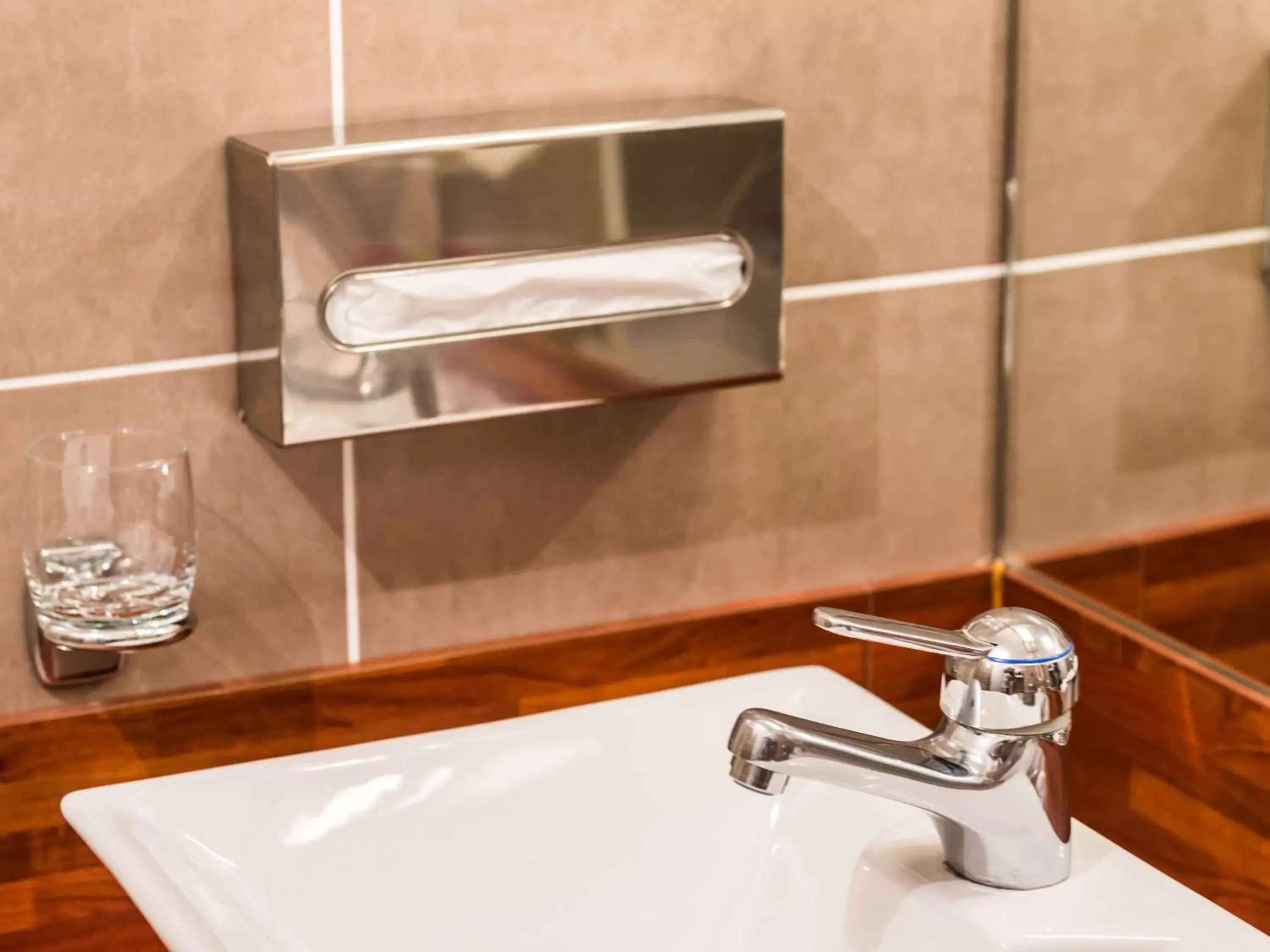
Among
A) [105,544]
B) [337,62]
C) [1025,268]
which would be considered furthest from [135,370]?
[1025,268]

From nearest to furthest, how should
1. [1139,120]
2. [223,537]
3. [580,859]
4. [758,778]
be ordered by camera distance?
[758,778], [580,859], [223,537], [1139,120]

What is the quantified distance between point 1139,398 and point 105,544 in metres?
0.76

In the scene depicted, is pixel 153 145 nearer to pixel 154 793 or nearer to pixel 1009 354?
pixel 154 793

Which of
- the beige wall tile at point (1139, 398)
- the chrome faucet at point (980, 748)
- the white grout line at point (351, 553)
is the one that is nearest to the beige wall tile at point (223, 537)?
the white grout line at point (351, 553)

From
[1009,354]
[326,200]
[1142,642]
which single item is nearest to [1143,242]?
[1009,354]

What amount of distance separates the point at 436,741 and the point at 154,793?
0.17 metres

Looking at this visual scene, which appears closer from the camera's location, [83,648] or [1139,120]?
[83,648]

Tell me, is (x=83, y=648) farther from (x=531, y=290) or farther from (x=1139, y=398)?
(x=1139, y=398)

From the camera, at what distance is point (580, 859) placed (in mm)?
981

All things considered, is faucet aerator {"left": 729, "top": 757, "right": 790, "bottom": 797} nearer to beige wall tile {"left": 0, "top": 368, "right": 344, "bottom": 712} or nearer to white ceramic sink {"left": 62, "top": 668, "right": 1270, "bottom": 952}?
white ceramic sink {"left": 62, "top": 668, "right": 1270, "bottom": 952}

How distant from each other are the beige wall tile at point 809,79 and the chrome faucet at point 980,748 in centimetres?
42

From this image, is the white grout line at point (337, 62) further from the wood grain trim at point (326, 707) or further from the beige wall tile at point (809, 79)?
the wood grain trim at point (326, 707)

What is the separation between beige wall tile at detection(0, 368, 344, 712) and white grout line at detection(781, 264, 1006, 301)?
374 mm

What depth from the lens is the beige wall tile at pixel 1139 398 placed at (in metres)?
1.16
